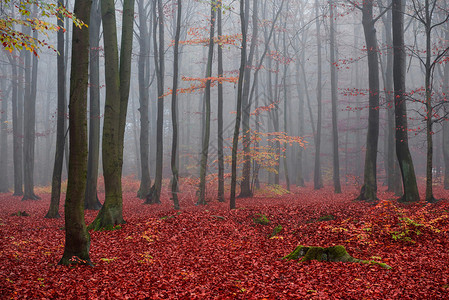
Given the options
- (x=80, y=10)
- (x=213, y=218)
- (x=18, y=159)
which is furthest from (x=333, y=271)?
(x=18, y=159)

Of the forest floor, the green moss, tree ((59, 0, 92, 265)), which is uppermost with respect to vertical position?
tree ((59, 0, 92, 265))

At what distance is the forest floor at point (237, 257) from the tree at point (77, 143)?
0.46 meters

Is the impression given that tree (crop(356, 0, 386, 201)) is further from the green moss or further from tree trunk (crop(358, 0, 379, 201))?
the green moss

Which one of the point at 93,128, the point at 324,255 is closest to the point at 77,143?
the point at 324,255

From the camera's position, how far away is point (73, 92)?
5.60m

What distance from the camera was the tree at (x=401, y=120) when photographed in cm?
1070

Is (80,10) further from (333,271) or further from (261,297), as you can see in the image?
(333,271)

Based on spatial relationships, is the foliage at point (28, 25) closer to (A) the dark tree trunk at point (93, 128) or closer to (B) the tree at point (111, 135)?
(B) the tree at point (111, 135)

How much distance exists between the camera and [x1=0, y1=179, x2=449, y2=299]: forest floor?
475 cm

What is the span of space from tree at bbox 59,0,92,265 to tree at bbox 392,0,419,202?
9.23 meters

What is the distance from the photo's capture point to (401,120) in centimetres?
1099

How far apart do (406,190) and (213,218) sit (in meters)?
6.29

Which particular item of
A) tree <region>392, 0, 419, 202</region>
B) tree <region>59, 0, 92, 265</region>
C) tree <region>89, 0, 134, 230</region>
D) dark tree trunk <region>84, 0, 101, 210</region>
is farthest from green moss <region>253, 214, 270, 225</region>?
dark tree trunk <region>84, 0, 101, 210</region>

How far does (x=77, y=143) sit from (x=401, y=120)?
9915 millimetres
